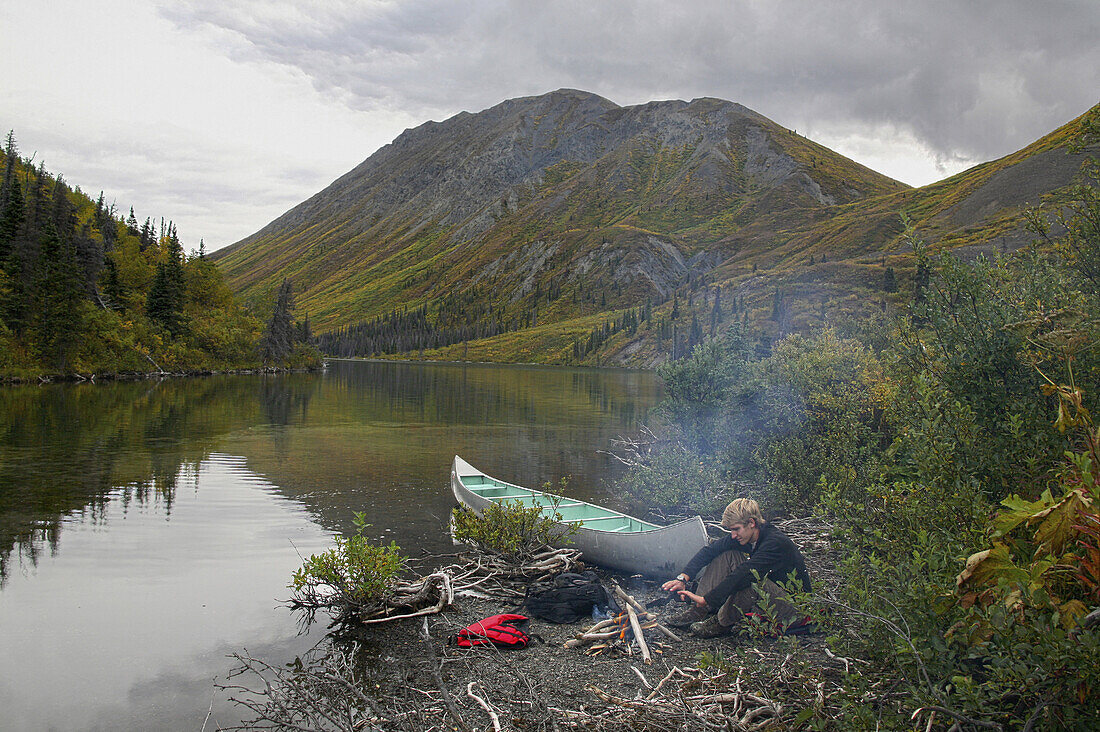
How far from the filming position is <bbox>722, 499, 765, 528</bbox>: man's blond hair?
934 cm

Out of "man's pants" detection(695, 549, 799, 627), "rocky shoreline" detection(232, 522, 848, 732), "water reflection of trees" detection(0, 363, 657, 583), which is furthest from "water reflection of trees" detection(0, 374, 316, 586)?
"man's pants" detection(695, 549, 799, 627)

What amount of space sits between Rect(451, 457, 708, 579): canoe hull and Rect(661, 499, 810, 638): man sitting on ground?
1.76 m

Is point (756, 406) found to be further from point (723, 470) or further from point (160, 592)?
→ point (160, 592)

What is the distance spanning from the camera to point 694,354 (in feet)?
69.6

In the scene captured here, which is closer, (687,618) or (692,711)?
(692,711)

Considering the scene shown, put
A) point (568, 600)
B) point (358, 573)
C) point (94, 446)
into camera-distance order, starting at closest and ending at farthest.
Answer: point (358, 573), point (568, 600), point (94, 446)

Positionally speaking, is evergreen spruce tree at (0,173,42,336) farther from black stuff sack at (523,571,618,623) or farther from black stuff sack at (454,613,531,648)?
black stuff sack at (454,613,531,648)

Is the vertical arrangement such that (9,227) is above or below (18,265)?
above

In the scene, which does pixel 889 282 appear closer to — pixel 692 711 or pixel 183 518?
pixel 183 518

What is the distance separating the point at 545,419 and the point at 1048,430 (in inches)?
1611

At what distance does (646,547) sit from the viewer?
513 inches

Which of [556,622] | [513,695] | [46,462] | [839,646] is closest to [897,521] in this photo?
[839,646]

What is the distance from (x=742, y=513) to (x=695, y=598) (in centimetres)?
155

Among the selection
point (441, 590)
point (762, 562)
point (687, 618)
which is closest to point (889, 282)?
point (687, 618)
